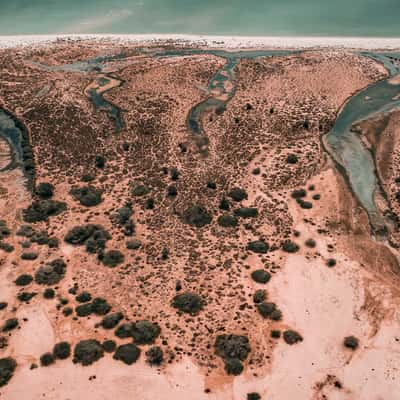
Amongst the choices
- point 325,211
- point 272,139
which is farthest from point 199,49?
point 325,211

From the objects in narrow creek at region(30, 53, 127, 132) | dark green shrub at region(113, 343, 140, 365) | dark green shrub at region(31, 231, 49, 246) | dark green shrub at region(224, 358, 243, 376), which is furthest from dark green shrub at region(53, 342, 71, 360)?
narrow creek at region(30, 53, 127, 132)

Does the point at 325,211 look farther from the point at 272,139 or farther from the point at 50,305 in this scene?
the point at 50,305

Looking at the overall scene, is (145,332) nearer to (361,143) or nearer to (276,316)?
(276,316)

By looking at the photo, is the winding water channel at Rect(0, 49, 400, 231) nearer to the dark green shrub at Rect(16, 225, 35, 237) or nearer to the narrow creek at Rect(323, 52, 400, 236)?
the narrow creek at Rect(323, 52, 400, 236)

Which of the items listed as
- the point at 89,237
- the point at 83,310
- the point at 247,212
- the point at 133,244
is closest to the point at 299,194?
the point at 247,212

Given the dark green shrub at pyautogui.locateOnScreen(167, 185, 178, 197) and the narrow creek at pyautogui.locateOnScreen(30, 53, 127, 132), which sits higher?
the narrow creek at pyautogui.locateOnScreen(30, 53, 127, 132)

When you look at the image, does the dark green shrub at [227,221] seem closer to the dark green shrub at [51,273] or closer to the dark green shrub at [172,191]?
the dark green shrub at [172,191]

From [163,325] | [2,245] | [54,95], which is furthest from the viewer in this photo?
[54,95]
